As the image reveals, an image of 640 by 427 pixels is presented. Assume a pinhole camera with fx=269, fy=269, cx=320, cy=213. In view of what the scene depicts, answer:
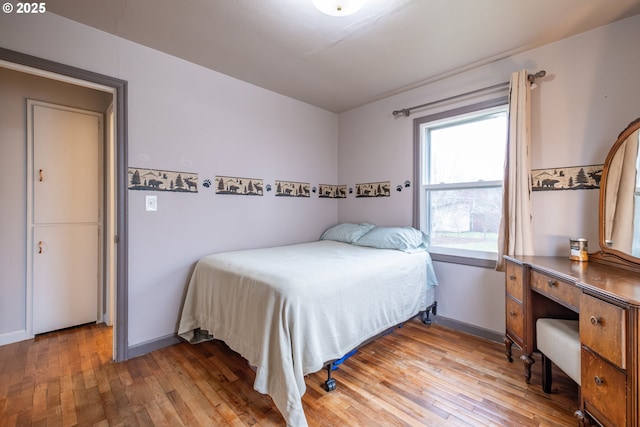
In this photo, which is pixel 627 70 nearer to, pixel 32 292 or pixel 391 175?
pixel 391 175

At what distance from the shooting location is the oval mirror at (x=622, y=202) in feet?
5.53

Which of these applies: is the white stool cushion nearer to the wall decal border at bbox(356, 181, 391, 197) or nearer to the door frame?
the wall decal border at bbox(356, 181, 391, 197)

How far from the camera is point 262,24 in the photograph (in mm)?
1940

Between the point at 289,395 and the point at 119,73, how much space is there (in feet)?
8.52

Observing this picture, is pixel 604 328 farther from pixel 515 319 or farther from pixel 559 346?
pixel 515 319

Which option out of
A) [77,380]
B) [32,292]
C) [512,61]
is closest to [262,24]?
[512,61]

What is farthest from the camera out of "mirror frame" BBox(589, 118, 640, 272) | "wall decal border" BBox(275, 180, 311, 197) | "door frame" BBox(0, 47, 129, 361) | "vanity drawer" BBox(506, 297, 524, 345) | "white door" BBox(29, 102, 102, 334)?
"wall decal border" BBox(275, 180, 311, 197)

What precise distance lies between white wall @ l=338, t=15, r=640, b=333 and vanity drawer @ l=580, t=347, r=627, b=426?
1129 millimetres

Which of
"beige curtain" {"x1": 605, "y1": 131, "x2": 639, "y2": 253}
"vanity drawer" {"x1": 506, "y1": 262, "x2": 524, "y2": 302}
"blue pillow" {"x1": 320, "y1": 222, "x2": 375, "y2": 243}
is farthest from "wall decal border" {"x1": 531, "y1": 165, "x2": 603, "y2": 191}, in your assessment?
"blue pillow" {"x1": 320, "y1": 222, "x2": 375, "y2": 243}

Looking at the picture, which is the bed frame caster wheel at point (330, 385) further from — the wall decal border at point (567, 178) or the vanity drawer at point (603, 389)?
the wall decal border at point (567, 178)

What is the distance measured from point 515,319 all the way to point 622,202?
103 centimetres

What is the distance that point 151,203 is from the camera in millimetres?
2266

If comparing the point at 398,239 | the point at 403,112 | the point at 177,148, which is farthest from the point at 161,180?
the point at 403,112

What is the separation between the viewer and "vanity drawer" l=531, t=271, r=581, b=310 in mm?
1445
